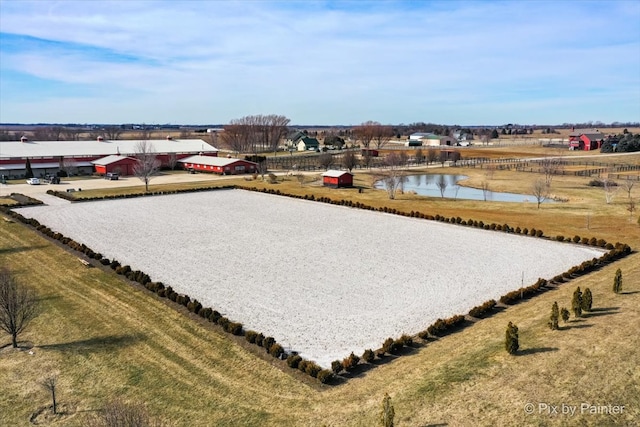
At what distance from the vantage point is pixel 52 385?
13.0 m

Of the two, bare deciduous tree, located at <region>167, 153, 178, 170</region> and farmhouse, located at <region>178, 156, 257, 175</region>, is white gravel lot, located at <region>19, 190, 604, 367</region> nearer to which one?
farmhouse, located at <region>178, 156, 257, 175</region>

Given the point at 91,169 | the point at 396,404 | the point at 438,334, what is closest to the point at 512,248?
the point at 438,334

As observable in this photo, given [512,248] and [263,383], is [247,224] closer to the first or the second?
[512,248]

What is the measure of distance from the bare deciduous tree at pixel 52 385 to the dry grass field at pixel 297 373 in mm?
215

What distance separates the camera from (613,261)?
80.0 feet

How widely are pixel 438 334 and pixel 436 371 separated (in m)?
3.25

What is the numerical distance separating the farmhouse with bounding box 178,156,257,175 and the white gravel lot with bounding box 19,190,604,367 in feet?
89.8

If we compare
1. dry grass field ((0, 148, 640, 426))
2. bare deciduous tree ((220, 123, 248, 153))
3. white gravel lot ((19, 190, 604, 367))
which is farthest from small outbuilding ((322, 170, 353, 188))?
bare deciduous tree ((220, 123, 248, 153))

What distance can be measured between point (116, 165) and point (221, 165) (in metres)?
14.2

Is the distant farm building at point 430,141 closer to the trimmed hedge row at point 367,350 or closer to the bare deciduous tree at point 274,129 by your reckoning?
the bare deciduous tree at point 274,129

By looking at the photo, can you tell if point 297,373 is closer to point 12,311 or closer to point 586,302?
point 12,311

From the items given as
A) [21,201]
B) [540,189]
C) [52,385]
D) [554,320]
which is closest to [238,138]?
[21,201]

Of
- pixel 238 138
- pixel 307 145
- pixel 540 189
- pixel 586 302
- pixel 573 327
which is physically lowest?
pixel 573 327

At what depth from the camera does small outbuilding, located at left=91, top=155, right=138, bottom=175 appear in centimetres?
6488
